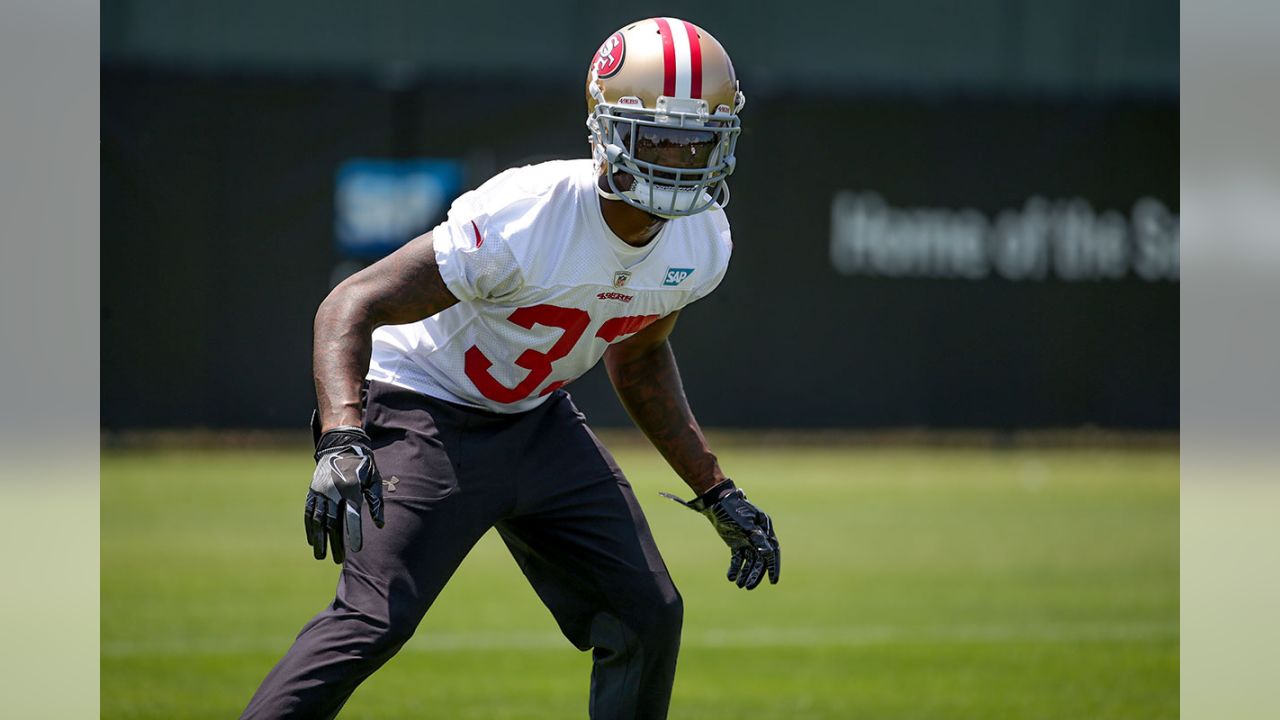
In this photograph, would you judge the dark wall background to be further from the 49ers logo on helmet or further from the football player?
the 49ers logo on helmet

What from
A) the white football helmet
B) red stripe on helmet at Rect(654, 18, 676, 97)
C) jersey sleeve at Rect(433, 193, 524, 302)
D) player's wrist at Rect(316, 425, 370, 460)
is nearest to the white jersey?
jersey sleeve at Rect(433, 193, 524, 302)

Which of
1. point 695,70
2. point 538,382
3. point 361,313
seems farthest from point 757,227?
point 361,313

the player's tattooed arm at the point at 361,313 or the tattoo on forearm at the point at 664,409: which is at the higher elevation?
the player's tattooed arm at the point at 361,313

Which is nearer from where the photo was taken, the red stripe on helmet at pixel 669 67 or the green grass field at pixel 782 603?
the red stripe on helmet at pixel 669 67

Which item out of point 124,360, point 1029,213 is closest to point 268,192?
point 124,360

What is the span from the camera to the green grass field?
5633 millimetres

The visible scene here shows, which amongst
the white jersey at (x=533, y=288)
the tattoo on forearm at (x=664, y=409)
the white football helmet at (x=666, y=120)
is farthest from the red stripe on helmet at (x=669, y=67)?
the tattoo on forearm at (x=664, y=409)

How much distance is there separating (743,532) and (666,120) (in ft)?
3.74

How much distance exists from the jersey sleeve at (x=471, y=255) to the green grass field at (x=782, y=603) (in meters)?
2.30

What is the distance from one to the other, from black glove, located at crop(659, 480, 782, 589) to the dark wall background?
8297mm

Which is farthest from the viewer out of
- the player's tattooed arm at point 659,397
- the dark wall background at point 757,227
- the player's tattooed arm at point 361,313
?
the dark wall background at point 757,227

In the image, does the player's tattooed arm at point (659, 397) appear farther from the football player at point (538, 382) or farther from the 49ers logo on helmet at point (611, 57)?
the 49ers logo on helmet at point (611, 57)

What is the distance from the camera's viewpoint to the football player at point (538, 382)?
3277 millimetres
